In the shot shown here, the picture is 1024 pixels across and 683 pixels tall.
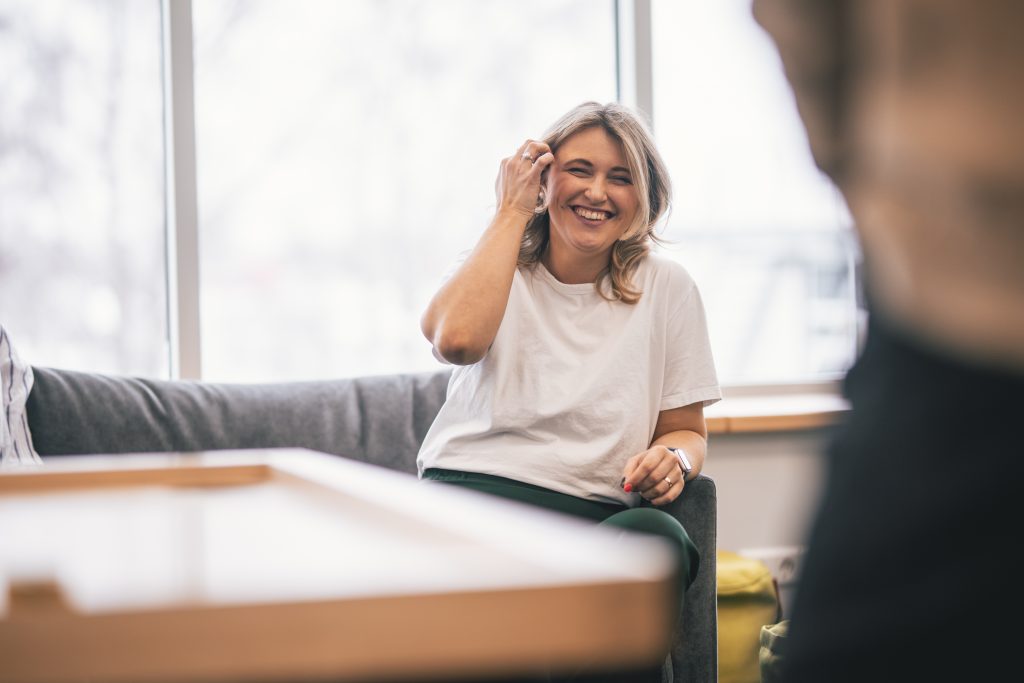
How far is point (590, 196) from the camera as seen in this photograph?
2.03m

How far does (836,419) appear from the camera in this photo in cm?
62

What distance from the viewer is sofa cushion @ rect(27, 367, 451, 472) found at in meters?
2.23

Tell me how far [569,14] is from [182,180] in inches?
49.6

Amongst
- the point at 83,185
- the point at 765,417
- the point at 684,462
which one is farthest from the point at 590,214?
the point at 83,185

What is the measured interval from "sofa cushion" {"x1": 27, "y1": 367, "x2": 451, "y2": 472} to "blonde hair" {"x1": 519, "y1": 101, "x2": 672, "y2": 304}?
0.55 m

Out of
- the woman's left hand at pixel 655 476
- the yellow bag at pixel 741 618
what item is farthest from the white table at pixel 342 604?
the yellow bag at pixel 741 618

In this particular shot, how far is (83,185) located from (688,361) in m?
1.72

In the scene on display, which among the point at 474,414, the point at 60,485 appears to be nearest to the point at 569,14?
the point at 474,414

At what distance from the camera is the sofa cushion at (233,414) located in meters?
2.23

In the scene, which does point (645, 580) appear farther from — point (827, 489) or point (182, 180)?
point (182, 180)

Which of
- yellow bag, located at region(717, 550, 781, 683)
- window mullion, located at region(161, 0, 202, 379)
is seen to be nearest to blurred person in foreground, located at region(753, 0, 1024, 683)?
yellow bag, located at region(717, 550, 781, 683)

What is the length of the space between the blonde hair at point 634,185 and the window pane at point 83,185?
126cm

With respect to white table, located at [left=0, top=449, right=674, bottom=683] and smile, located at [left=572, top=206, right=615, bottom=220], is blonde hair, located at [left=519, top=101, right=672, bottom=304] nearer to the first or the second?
smile, located at [left=572, top=206, right=615, bottom=220]

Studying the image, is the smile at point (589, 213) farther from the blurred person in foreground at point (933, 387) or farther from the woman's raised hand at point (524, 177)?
the blurred person in foreground at point (933, 387)
